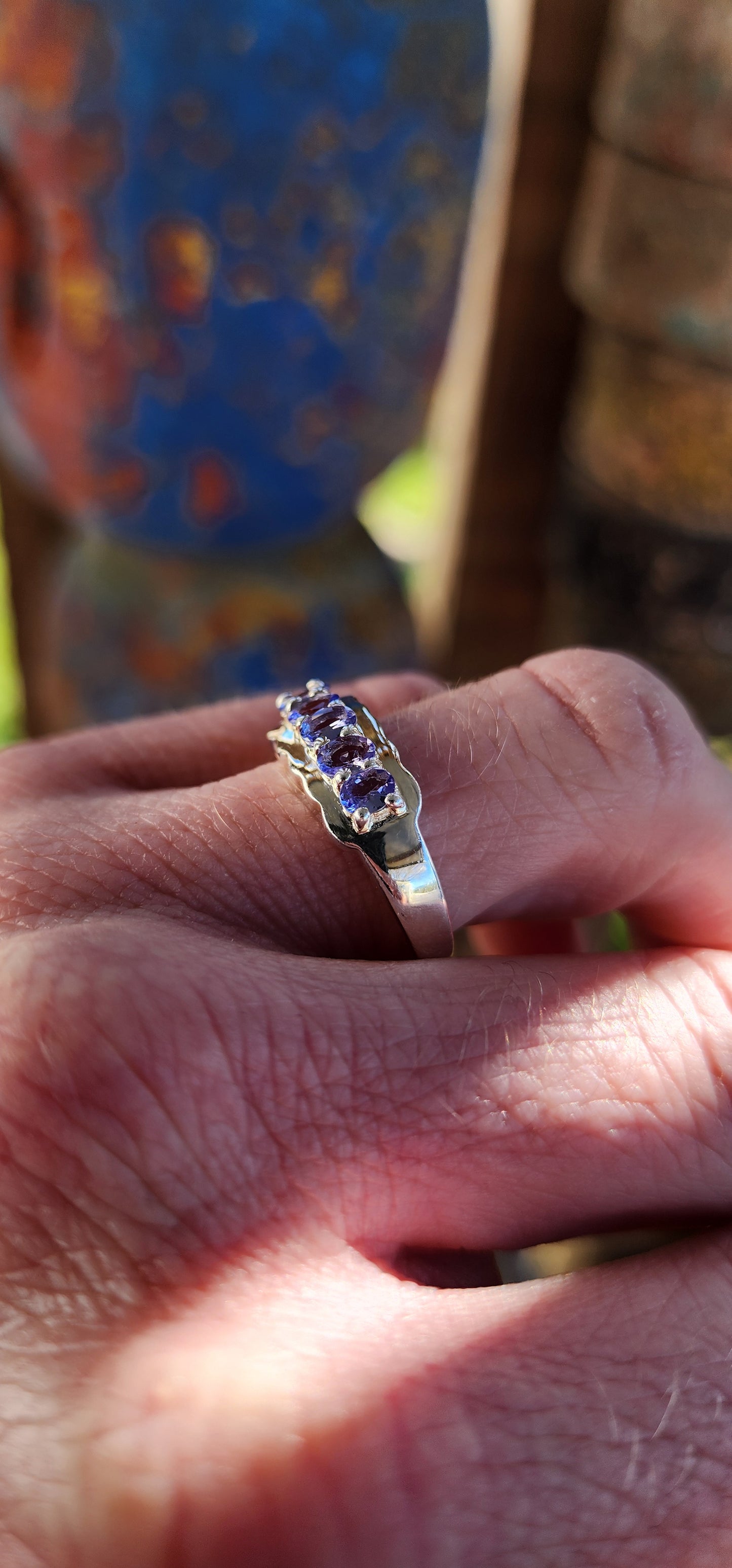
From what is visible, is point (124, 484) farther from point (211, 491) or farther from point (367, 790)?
point (367, 790)

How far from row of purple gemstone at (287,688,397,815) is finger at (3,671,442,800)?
0.20ft

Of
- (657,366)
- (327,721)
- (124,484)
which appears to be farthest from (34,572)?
(327,721)

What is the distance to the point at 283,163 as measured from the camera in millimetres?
968

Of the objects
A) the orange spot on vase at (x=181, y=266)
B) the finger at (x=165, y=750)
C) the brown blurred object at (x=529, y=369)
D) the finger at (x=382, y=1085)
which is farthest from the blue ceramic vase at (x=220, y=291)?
the finger at (x=382, y=1085)

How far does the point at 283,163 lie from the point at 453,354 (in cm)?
76

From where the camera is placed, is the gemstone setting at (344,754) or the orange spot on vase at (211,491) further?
the orange spot on vase at (211,491)

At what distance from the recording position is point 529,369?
161cm

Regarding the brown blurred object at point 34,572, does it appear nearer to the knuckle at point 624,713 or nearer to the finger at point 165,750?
the finger at point 165,750

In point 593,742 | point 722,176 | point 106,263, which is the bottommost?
point 593,742

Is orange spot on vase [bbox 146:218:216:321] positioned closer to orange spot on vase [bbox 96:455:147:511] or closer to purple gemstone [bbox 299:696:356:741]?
orange spot on vase [bbox 96:455:147:511]

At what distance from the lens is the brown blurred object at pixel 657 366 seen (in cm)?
117

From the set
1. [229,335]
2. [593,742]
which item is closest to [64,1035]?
[593,742]

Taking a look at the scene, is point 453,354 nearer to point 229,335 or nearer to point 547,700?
point 229,335

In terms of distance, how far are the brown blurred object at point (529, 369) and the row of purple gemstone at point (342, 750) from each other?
116 cm
